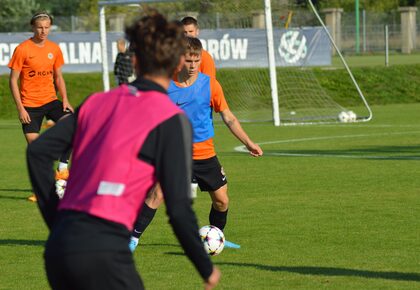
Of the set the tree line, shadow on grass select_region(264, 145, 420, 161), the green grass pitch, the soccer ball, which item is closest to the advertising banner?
the tree line

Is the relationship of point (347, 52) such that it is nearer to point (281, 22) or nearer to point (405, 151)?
point (281, 22)

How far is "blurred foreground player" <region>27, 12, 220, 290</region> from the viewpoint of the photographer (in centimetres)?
407

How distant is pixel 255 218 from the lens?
1116cm

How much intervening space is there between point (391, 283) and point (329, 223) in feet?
9.78

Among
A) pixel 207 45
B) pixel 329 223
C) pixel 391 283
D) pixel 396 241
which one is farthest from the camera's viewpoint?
pixel 207 45

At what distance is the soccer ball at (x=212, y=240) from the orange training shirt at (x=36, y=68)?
5581 mm

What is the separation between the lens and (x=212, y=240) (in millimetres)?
8867

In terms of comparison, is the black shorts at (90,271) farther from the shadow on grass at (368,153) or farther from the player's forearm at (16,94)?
the shadow on grass at (368,153)

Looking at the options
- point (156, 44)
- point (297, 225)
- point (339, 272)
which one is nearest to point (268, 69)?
point (297, 225)

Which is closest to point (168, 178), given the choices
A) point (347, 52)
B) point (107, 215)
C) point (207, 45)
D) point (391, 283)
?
point (107, 215)

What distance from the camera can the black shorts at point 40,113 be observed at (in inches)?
539

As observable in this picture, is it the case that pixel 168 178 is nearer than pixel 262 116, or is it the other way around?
pixel 168 178

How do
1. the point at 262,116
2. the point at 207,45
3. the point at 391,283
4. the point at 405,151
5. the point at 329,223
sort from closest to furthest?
the point at 391,283
the point at 329,223
the point at 405,151
the point at 262,116
the point at 207,45

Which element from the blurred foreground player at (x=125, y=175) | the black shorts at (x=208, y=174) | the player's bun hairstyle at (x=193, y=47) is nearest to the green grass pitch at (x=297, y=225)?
the black shorts at (x=208, y=174)
